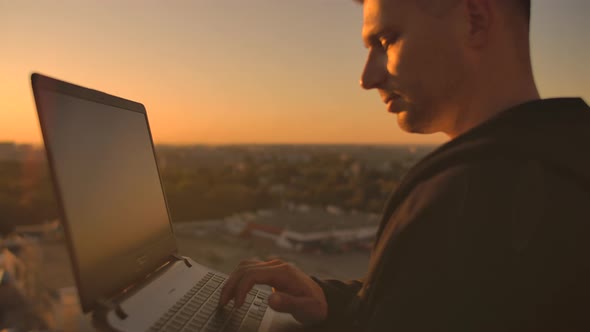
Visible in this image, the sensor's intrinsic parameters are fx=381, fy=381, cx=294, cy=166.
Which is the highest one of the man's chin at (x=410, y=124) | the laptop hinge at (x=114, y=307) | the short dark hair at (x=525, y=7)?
the short dark hair at (x=525, y=7)

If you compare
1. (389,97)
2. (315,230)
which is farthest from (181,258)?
(315,230)

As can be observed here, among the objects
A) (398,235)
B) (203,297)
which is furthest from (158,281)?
(398,235)

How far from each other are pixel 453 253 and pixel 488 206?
7 cm

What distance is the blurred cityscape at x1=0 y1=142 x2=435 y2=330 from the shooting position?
2154 mm

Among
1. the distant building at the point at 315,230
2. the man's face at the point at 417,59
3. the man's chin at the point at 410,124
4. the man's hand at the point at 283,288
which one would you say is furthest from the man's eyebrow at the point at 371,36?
the distant building at the point at 315,230

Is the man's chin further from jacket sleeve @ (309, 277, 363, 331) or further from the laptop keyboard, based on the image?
the laptop keyboard

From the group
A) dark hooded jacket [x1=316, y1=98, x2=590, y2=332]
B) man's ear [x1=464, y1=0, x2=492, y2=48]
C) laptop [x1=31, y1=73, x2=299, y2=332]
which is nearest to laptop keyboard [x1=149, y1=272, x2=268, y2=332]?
laptop [x1=31, y1=73, x2=299, y2=332]

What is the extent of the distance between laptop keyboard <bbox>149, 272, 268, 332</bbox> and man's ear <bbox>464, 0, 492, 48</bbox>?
58 centimetres

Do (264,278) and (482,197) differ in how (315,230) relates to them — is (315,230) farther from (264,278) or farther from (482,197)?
(482,197)

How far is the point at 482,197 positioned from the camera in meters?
0.42

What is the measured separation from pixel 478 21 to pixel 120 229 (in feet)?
2.17

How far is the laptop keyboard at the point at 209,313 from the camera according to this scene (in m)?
0.57

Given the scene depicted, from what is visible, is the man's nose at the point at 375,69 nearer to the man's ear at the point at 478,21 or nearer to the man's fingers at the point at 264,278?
the man's ear at the point at 478,21

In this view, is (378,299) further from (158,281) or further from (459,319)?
(158,281)
